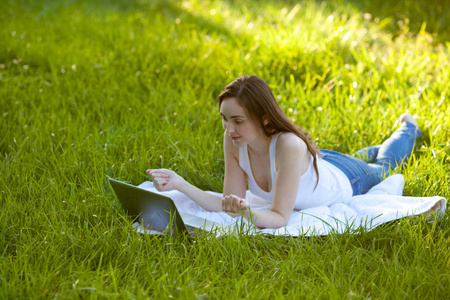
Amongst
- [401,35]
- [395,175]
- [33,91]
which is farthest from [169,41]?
[395,175]

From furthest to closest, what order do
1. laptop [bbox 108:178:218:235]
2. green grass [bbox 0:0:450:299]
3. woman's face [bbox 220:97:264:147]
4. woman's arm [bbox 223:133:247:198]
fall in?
woman's arm [bbox 223:133:247:198], woman's face [bbox 220:97:264:147], laptop [bbox 108:178:218:235], green grass [bbox 0:0:450:299]

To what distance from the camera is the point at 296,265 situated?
235cm

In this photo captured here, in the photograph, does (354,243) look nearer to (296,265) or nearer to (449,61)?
(296,265)

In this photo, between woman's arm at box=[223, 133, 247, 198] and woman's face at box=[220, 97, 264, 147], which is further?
woman's arm at box=[223, 133, 247, 198]

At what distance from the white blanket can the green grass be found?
63 mm

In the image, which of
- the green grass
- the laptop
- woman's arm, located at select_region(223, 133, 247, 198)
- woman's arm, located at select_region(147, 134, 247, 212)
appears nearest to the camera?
the green grass

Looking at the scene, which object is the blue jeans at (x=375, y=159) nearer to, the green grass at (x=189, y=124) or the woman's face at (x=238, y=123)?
the green grass at (x=189, y=124)

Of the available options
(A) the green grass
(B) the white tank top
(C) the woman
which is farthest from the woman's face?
(A) the green grass

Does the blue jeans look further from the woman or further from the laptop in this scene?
the laptop

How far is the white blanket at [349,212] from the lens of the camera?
2641 millimetres

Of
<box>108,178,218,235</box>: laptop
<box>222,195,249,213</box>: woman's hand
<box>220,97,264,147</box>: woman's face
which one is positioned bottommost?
<box>108,178,218,235</box>: laptop

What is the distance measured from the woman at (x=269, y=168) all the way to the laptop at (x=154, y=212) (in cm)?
13

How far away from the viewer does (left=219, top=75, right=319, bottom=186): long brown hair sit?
2602 millimetres

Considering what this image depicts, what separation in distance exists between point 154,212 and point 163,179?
0.18 m
